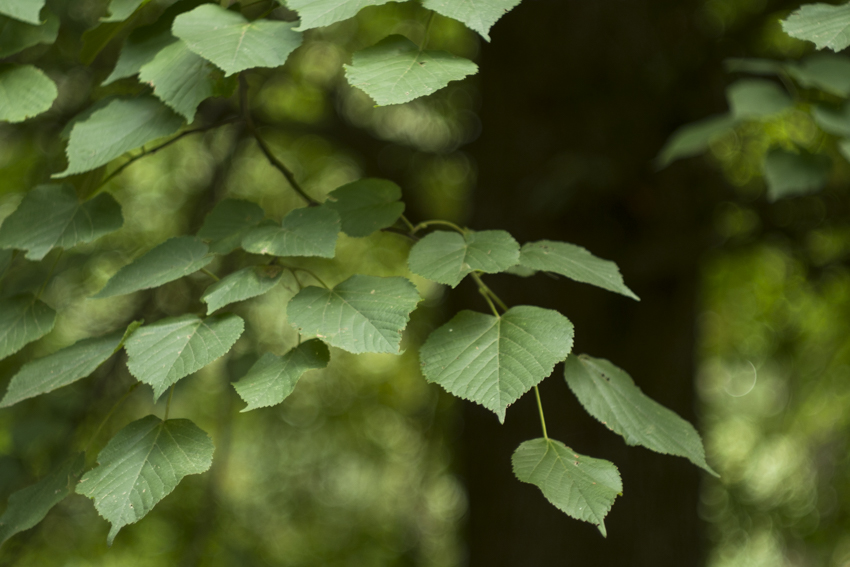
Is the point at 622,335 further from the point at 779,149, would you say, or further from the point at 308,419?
the point at 308,419

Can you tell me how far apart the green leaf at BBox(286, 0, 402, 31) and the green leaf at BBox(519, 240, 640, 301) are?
420mm

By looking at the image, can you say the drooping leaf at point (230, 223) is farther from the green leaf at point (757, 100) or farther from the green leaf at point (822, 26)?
the green leaf at point (757, 100)

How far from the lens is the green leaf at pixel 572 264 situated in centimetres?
96

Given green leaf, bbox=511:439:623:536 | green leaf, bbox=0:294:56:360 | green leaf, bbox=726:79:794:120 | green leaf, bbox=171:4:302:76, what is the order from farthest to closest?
1. green leaf, bbox=726:79:794:120
2. green leaf, bbox=0:294:56:360
3. green leaf, bbox=171:4:302:76
4. green leaf, bbox=511:439:623:536

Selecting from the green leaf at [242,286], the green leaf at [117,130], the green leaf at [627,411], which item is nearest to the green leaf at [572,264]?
the green leaf at [627,411]

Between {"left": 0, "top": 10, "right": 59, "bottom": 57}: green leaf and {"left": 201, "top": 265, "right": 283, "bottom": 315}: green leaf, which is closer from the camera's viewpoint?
{"left": 201, "top": 265, "right": 283, "bottom": 315}: green leaf

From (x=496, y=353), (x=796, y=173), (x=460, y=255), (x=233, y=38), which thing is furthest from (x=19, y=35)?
(x=796, y=173)

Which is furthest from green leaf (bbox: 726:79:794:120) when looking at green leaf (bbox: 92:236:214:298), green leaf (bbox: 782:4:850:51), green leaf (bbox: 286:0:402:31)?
green leaf (bbox: 92:236:214:298)

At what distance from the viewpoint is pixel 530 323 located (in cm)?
91

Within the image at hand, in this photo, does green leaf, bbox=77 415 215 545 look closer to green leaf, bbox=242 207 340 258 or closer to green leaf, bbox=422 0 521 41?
green leaf, bbox=242 207 340 258

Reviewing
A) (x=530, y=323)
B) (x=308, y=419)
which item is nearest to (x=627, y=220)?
(x=530, y=323)

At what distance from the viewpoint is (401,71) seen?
89 centimetres

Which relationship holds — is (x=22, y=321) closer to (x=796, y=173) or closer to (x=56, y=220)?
(x=56, y=220)

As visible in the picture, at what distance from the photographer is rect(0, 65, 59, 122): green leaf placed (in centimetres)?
106
